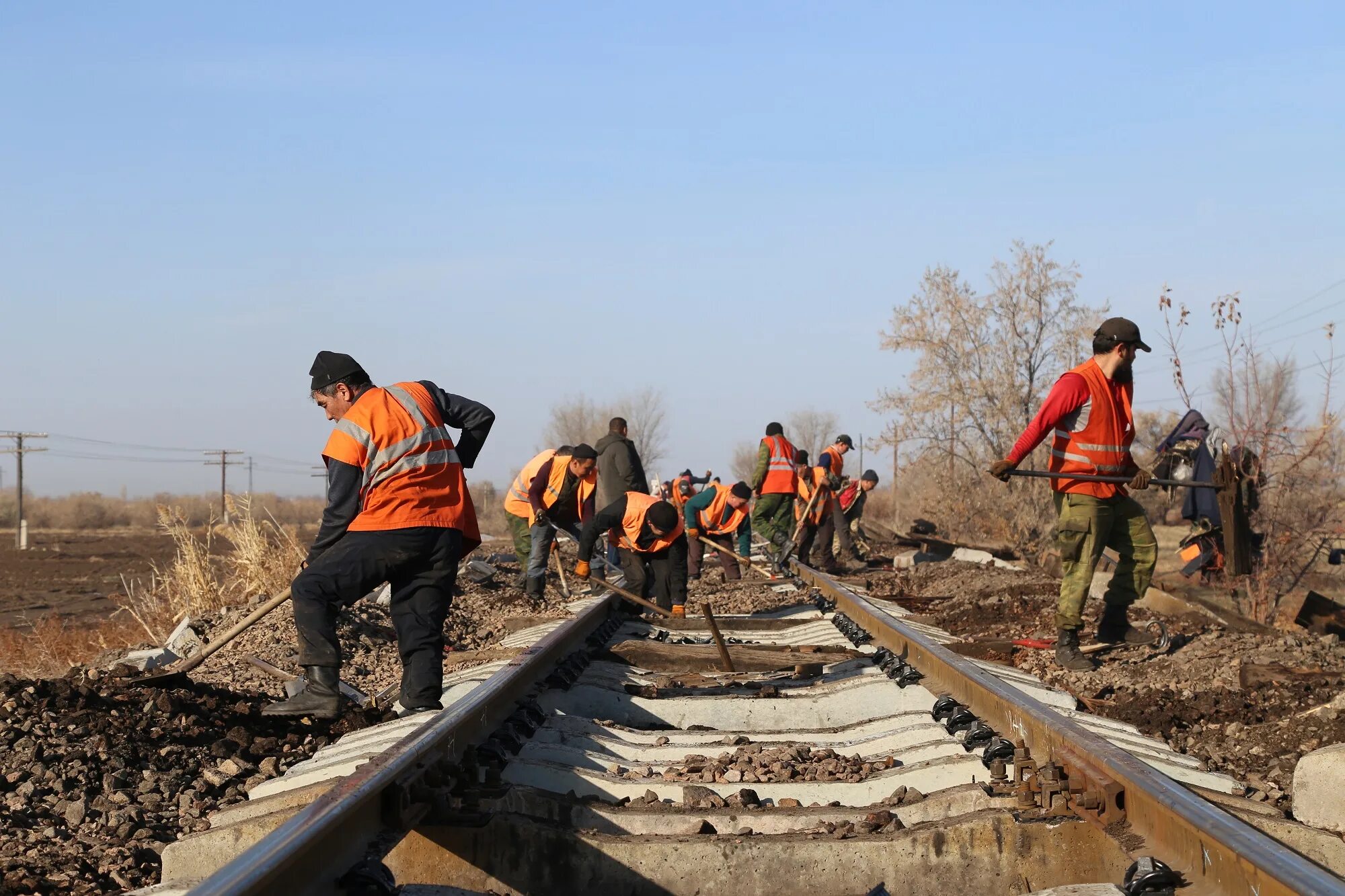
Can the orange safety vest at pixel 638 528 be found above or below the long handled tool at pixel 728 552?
above

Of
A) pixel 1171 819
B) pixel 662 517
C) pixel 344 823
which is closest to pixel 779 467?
pixel 662 517

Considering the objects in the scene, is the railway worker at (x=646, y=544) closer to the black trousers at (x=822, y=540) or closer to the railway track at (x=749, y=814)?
the railway track at (x=749, y=814)

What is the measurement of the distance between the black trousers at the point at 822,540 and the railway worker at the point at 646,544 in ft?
23.8

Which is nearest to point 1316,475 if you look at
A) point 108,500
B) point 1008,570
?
point 1008,570

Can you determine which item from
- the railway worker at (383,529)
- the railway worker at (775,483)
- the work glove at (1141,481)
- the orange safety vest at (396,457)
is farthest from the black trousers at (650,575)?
the railway worker at (775,483)

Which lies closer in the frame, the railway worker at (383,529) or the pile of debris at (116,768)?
the pile of debris at (116,768)

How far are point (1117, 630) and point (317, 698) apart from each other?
468 cm

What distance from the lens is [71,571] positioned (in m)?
25.1

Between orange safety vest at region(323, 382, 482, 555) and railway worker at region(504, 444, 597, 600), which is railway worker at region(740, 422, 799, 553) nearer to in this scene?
railway worker at region(504, 444, 597, 600)

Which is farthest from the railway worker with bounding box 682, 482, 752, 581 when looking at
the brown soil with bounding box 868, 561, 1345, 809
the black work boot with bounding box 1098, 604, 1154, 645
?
the black work boot with bounding box 1098, 604, 1154, 645

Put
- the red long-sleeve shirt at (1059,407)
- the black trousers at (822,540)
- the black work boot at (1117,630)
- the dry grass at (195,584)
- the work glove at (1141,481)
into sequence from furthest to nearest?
the black trousers at (822,540), the dry grass at (195,584), the black work boot at (1117,630), the red long-sleeve shirt at (1059,407), the work glove at (1141,481)

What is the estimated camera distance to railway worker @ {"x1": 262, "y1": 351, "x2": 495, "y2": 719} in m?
5.47

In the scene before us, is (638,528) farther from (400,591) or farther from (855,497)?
(855,497)

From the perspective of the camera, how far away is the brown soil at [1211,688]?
5.27m
